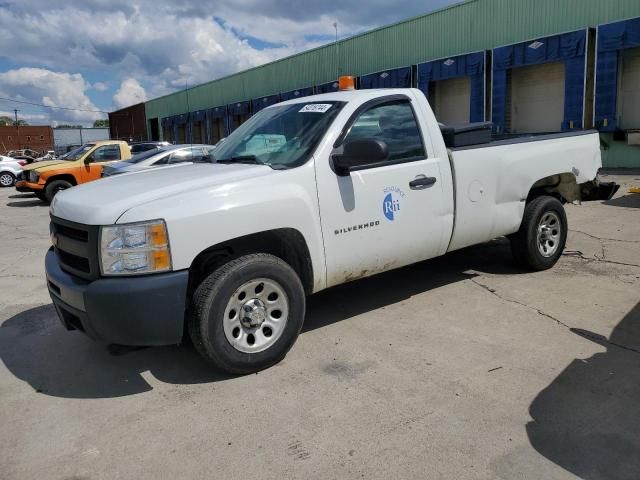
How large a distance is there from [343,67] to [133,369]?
2506 centimetres

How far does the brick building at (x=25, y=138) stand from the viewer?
59.8 meters

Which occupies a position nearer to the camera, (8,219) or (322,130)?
(322,130)

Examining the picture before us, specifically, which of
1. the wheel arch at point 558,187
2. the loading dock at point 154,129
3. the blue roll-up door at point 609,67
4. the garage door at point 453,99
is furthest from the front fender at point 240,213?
the loading dock at point 154,129

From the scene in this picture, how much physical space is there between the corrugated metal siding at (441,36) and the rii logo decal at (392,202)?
1515cm

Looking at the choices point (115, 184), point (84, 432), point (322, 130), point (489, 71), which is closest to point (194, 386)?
point (84, 432)

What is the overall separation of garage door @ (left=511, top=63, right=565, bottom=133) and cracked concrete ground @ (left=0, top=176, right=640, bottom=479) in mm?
14701

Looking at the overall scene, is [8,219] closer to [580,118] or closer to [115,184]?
[115,184]

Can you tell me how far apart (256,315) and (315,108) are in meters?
1.83

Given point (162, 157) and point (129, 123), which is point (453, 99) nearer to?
point (162, 157)

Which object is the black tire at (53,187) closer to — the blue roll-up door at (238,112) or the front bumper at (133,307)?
the front bumper at (133,307)

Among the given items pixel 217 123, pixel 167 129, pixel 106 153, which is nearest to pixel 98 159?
pixel 106 153

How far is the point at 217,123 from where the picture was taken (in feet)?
134

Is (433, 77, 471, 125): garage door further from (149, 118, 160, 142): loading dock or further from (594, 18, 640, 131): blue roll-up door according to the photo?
(149, 118, 160, 142): loading dock

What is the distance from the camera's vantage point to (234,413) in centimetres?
327
